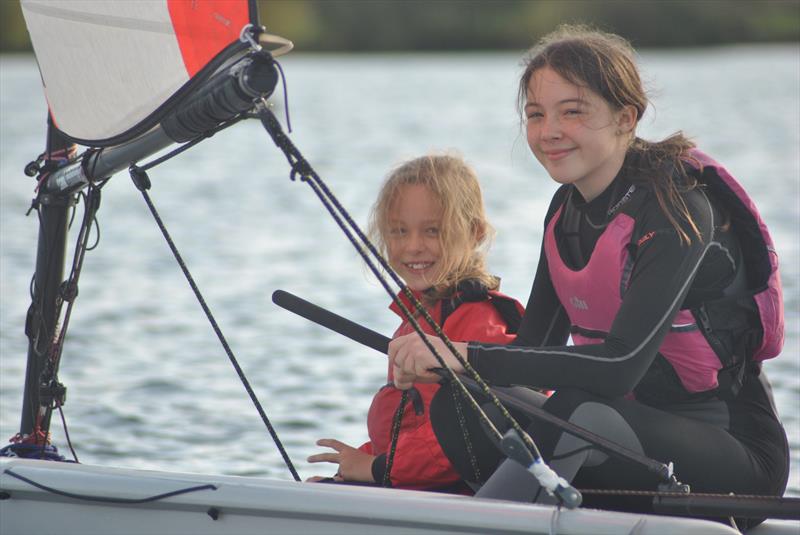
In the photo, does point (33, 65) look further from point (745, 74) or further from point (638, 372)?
point (638, 372)

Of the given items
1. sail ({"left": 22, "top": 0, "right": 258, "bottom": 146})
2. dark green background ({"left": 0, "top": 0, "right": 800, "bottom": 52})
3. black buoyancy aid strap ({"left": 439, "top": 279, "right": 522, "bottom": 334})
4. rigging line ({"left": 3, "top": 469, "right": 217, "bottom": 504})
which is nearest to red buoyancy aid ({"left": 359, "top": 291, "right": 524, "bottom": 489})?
black buoyancy aid strap ({"left": 439, "top": 279, "right": 522, "bottom": 334})

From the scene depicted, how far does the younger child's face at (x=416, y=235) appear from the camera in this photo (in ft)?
9.75

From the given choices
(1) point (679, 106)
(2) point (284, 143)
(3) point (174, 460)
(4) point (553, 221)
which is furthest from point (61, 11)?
(1) point (679, 106)

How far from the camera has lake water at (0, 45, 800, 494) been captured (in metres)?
5.60

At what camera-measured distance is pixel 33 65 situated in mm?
32312

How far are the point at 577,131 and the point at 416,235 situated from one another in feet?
2.05

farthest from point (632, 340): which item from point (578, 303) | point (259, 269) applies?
point (259, 269)

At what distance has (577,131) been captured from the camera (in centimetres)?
247

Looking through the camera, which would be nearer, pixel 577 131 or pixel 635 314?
pixel 635 314

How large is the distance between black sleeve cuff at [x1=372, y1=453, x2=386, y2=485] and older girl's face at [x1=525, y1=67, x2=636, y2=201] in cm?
70

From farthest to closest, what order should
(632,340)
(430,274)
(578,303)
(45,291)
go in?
(45,291), (430,274), (578,303), (632,340)

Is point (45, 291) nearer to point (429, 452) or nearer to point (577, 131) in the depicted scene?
point (429, 452)

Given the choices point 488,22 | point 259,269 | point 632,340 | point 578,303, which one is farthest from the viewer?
point 488,22

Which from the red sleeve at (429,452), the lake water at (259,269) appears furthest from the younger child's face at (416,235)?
the lake water at (259,269)
